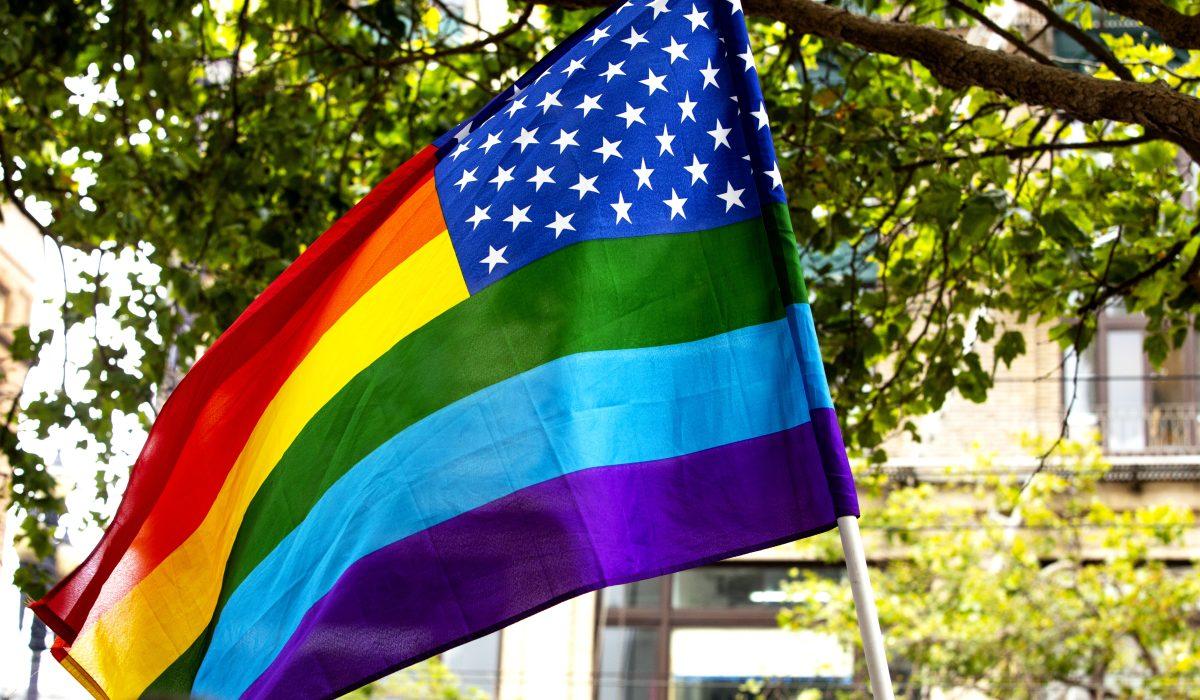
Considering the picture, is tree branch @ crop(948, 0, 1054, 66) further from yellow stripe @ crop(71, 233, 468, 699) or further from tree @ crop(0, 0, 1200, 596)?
yellow stripe @ crop(71, 233, 468, 699)

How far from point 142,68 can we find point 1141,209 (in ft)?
17.8

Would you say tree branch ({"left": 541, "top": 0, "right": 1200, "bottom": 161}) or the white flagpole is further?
tree branch ({"left": 541, "top": 0, "right": 1200, "bottom": 161})

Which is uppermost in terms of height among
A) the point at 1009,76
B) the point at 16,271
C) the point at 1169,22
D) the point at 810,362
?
the point at 16,271

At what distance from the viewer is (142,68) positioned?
8297 millimetres

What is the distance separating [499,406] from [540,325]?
227mm

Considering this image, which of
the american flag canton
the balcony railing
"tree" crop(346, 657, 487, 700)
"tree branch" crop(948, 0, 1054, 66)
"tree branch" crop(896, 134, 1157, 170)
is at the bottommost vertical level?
"tree" crop(346, 657, 487, 700)

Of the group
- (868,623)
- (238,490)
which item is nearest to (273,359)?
(238,490)

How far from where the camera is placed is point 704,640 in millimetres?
17812

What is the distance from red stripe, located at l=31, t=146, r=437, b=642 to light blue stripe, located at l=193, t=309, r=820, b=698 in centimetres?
57

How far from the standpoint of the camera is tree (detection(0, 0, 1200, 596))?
23.4ft

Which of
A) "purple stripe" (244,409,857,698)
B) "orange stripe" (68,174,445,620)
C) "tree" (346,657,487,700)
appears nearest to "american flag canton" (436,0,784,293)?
"orange stripe" (68,174,445,620)

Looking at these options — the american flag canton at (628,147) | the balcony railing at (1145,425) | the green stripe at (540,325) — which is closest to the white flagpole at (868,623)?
the green stripe at (540,325)

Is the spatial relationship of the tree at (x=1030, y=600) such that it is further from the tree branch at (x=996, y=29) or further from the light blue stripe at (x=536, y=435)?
the light blue stripe at (x=536, y=435)

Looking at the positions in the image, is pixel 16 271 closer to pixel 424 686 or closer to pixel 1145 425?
pixel 424 686
